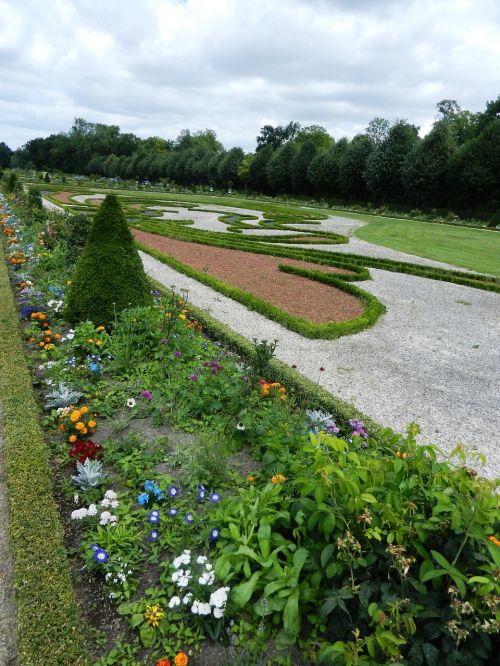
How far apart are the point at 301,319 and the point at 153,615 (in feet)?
19.8

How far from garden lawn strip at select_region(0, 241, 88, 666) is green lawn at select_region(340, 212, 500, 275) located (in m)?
13.7

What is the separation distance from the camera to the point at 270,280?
11.3m

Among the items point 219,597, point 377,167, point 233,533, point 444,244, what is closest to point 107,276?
point 233,533

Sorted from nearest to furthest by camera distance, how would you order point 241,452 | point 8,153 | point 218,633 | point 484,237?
point 218,633 < point 241,452 < point 484,237 < point 8,153

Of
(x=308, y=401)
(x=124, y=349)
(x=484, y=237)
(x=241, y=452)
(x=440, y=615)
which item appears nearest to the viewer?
(x=440, y=615)

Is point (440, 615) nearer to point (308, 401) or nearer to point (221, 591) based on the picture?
point (221, 591)

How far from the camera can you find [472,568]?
2.16m

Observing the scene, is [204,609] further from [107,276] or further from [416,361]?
[416,361]

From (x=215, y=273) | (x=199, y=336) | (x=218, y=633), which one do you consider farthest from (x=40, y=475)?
(x=215, y=273)

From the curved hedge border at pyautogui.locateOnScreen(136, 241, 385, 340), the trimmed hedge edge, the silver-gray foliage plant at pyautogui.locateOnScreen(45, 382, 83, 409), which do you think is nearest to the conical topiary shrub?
the trimmed hedge edge

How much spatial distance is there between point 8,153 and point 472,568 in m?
131

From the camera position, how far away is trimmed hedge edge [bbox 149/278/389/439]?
480 cm

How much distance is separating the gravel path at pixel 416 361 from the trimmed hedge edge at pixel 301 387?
32 centimetres

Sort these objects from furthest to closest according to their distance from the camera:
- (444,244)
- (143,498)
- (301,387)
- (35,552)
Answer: (444,244)
(301,387)
(143,498)
(35,552)
